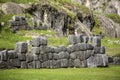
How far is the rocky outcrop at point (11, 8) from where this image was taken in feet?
183

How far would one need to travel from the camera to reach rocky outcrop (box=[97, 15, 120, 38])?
87312 mm

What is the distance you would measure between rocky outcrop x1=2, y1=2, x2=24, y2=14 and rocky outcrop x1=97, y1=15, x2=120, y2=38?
32.3 m

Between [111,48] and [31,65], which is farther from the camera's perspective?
[111,48]

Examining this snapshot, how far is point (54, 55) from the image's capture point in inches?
1340

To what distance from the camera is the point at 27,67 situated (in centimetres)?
3234

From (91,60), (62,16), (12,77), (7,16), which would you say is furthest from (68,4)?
(12,77)

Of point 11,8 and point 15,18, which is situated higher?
point 11,8

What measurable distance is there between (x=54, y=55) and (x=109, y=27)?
56.3 metres

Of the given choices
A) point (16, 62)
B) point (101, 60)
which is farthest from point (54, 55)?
point (101, 60)

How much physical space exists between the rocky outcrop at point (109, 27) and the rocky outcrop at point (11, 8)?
3230cm

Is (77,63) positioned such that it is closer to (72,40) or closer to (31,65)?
(72,40)

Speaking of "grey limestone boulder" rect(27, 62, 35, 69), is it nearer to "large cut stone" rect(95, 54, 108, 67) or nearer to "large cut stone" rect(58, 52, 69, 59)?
"large cut stone" rect(58, 52, 69, 59)

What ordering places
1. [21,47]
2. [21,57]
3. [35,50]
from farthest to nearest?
[35,50]
[21,57]
[21,47]

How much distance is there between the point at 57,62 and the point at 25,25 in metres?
18.8
